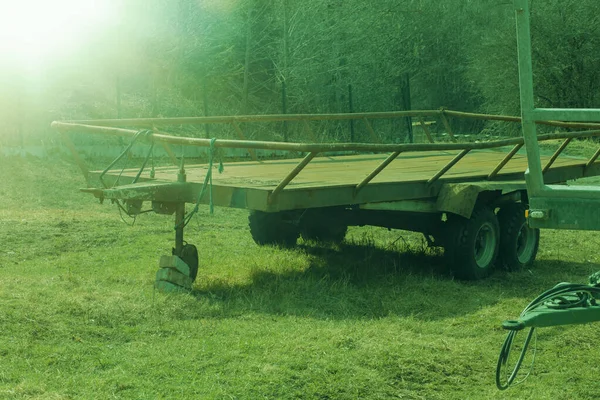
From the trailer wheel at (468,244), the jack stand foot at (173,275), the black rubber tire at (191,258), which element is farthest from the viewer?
the trailer wheel at (468,244)

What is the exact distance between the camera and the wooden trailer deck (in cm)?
732

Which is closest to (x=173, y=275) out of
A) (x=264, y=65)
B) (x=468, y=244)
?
(x=468, y=244)

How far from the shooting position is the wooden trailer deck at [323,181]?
7324 mm

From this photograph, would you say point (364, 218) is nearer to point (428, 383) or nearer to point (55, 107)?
point (428, 383)

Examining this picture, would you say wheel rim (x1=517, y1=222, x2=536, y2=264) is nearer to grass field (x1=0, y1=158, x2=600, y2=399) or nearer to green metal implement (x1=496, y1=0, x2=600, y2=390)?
grass field (x1=0, y1=158, x2=600, y2=399)

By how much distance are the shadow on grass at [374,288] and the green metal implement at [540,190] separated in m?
3.08

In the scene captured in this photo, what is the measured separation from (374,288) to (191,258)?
5.54ft

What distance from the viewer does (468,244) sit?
855 cm

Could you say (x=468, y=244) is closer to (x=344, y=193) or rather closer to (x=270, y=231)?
(x=344, y=193)

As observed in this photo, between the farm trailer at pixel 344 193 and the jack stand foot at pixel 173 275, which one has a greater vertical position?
the farm trailer at pixel 344 193

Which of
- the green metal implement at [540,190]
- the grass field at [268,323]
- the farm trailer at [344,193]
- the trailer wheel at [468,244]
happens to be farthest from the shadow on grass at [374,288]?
the green metal implement at [540,190]

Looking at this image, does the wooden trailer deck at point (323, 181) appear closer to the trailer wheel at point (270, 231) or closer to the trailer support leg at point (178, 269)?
the trailer support leg at point (178, 269)

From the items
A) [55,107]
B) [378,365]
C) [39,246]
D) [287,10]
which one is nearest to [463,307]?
[378,365]

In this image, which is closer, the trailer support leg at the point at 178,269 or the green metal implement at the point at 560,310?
the green metal implement at the point at 560,310
